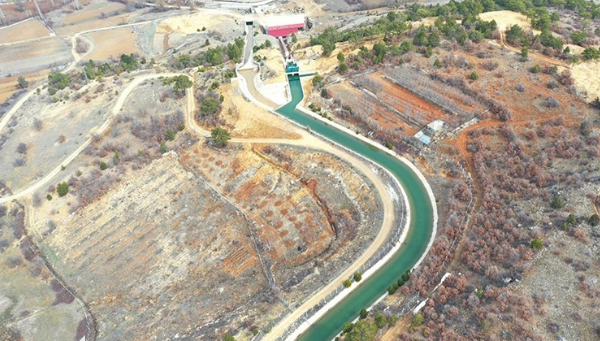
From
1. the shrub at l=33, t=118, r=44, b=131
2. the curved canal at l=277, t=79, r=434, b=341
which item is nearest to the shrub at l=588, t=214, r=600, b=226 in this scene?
the curved canal at l=277, t=79, r=434, b=341

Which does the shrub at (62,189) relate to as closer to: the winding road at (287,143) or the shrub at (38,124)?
the winding road at (287,143)

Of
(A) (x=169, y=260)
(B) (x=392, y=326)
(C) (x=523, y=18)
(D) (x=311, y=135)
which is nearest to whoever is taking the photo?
(B) (x=392, y=326)

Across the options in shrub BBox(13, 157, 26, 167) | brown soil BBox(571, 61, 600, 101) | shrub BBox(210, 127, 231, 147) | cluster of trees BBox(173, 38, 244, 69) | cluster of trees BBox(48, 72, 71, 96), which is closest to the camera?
brown soil BBox(571, 61, 600, 101)

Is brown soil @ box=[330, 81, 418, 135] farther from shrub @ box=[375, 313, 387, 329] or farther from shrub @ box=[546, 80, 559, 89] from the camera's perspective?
shrub @ box=[375, 313, 387, 329]

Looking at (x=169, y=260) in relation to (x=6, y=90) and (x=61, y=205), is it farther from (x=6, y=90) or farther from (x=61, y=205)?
(x=6, y=90)

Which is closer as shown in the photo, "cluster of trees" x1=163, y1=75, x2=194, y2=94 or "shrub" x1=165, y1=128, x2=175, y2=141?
"shrub" x1=165, y1=128, x2=175, y2=141

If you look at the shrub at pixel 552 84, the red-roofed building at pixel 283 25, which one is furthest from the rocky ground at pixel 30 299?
the red-roofed building at pixel 283 25

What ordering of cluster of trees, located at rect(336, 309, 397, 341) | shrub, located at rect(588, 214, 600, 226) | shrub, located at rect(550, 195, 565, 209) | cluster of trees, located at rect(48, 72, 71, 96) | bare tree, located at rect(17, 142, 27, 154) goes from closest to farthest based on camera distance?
cluster of trees, located at rect(336, 309, 397, 341) → shrub, located at rect(588, 214, 600, 226) → shrub, located at rect(550, 195, 565, 209) → bare tree, located at rect(17, 142, 27, 154) → cluster of trees, located at rect(48, 72, 71, 96)

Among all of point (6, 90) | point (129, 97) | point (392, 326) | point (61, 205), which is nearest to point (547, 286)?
point (392, 326)
